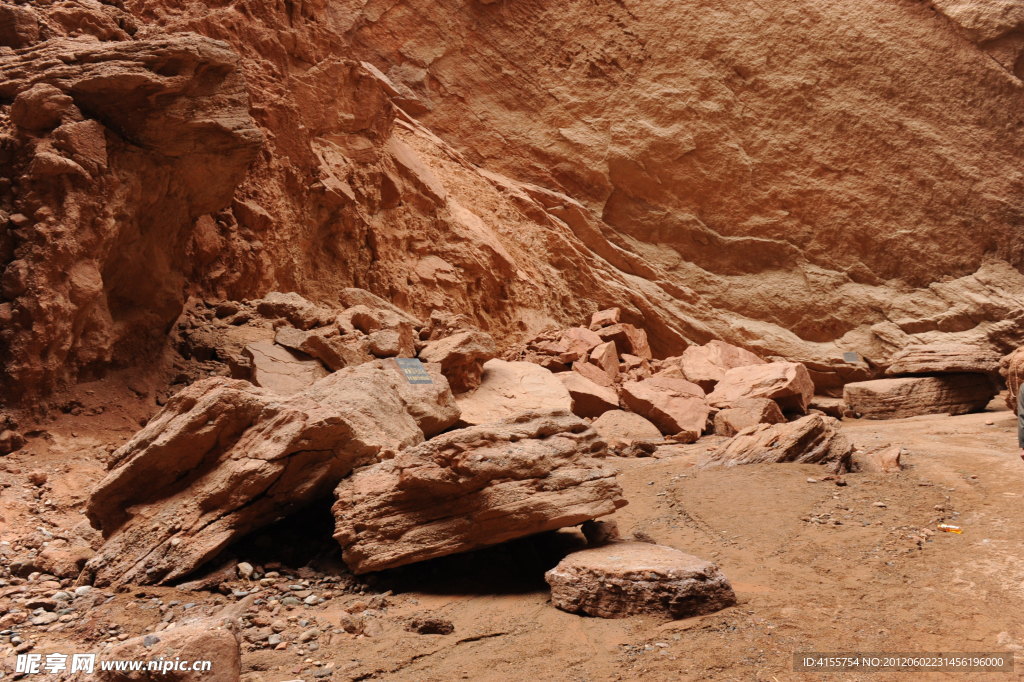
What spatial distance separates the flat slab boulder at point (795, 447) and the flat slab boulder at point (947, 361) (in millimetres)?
4031

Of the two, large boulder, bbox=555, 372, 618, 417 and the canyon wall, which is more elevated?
the canyon wall

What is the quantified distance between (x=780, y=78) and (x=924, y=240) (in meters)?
3.50

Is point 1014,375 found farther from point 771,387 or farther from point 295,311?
point 295,311

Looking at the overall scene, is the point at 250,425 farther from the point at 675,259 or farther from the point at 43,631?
the point at 675,259

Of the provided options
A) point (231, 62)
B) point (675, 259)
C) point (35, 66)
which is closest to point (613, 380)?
point (675, 259)

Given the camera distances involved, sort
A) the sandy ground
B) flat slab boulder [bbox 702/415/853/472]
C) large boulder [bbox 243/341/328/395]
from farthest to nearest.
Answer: large boulder [bbox 243/341/328/395] → flat slab boulder [bbox 702/415/853/472] → the sandy ground

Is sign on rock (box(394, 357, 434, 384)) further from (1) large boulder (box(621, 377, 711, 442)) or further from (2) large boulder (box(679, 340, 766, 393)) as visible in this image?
(2) large boulder (box(679, 340, 766, 393))

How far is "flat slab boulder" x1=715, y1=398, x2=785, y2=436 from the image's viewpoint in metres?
7.23

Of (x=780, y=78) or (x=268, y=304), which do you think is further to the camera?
(x=780, y=78)

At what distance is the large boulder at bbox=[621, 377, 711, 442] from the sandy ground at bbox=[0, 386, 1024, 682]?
2243 millimetres

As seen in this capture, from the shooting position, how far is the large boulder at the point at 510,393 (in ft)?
22.9

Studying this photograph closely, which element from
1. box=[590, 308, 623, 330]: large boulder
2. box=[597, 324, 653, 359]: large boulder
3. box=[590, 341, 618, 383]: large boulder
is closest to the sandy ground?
box=[590, 341, 618, 383]: large boulder

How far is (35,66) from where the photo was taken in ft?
17.2

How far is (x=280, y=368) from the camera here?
5.94m
